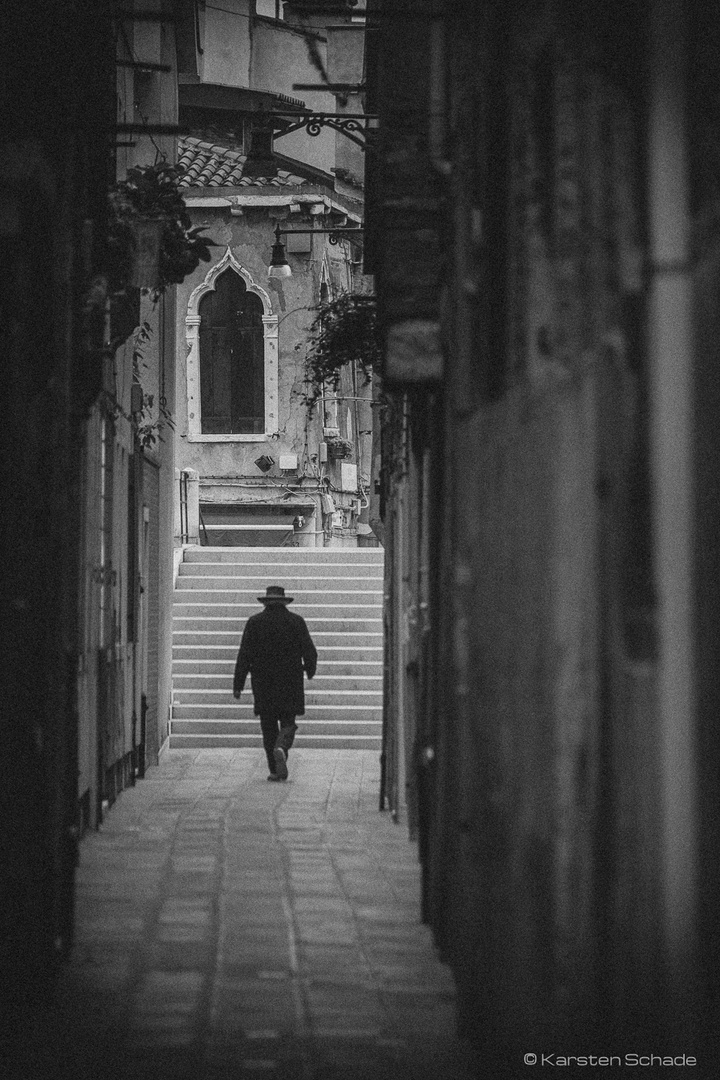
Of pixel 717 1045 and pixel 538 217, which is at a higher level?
pixel 538 217

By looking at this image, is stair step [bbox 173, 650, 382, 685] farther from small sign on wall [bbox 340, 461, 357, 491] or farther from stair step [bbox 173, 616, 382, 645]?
small sign on wall [bbox 340, 461, 357, 491]

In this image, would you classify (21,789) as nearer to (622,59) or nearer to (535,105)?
(535,105)

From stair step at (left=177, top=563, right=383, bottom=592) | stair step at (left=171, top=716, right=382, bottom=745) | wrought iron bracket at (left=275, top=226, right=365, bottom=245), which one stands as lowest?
stair step at (left=171, top=716, right=382, bottom=745)

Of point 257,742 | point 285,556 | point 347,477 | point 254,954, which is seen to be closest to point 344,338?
point 254,954

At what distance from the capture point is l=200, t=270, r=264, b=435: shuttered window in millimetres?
33094

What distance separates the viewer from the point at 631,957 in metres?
4.00

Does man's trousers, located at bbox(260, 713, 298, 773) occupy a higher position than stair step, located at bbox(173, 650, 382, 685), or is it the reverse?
stair step, located at bbox(173, 650, 382, 685)

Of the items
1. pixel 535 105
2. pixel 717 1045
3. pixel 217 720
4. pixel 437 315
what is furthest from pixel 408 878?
pixel 217 720

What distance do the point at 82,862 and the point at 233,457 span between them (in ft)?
74.3

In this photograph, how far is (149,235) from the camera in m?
12.0

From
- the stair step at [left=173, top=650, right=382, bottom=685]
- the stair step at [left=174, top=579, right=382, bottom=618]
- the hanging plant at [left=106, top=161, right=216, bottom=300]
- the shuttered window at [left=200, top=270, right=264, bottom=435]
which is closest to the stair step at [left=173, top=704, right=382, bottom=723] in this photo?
the stair step at [left=173, top=650, right=382, bottom=685]

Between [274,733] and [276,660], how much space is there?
2.22ft

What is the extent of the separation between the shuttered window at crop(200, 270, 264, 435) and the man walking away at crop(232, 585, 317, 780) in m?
16.4

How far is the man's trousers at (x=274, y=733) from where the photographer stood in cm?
1639
